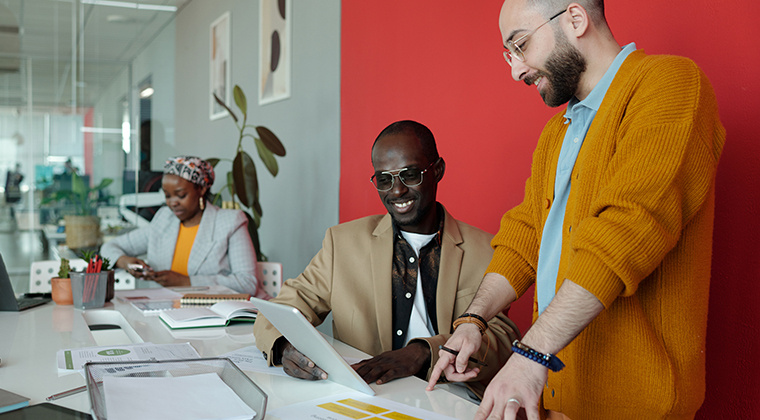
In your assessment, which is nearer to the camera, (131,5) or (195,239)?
(195,239)

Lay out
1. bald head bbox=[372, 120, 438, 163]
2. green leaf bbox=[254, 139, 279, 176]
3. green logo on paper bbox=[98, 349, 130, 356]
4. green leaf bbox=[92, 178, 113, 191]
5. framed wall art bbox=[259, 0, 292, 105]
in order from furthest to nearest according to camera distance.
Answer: green leaf bbox=[92, 178, 113, 191] < framed wall art bbox=[259, 0, 292, 105] < green leaf bbox=[254, 139, 279, 176] < bald head bbox=[372, 120, 438, 163] < green logo on paper bbox=[98, 349, 130, 356]

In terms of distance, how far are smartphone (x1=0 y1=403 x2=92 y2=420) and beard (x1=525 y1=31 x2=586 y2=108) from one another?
4.04 ft

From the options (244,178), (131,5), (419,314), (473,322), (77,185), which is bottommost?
(419,314)

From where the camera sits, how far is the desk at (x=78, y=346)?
1.30m

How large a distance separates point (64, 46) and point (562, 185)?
5.44m

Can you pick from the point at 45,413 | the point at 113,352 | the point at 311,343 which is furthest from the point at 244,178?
the point at 45,413

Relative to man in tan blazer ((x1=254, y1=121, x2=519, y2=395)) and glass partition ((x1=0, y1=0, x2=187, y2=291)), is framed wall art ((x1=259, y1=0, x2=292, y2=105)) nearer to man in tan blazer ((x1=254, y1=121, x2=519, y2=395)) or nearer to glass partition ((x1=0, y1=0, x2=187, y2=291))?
glass partition ((x1=0, y1=0, x2=187, y2=291))

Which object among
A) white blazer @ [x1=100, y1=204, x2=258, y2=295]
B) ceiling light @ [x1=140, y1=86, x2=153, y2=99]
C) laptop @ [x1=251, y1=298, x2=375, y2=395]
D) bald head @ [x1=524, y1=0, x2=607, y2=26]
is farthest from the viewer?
ceiling light @ [x1=140, y1=86, x2=153, y2=99]

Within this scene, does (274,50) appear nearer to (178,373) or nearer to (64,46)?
(64,46)

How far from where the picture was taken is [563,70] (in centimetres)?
145

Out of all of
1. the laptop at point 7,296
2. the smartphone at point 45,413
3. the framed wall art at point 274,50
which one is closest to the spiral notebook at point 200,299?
the laptop at point 7,296

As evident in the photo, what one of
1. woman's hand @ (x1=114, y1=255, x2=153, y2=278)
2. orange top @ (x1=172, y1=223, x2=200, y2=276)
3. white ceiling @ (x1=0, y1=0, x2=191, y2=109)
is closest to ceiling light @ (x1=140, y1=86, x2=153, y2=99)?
white ceiling @ (x1=0, y1=0, x2=191, y2=109)

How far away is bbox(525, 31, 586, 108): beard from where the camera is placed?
1.42 m

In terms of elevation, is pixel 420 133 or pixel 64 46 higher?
pixel 64 46
